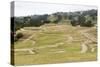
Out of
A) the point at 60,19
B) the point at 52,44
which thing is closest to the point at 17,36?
the point at 52,44

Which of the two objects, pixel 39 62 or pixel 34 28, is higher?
pixel 34 28

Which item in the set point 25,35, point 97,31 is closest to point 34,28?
point 25,35

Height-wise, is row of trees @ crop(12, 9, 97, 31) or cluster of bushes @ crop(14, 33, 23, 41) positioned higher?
row of trees @ crop(12, 9, 97, 31)

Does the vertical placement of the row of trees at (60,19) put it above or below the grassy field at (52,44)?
above

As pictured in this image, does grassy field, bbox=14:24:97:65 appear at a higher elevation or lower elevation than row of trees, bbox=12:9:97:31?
lower

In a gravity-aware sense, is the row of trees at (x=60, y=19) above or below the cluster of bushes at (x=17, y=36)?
above

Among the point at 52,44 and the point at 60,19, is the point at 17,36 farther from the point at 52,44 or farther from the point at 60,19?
the point at 60,19
